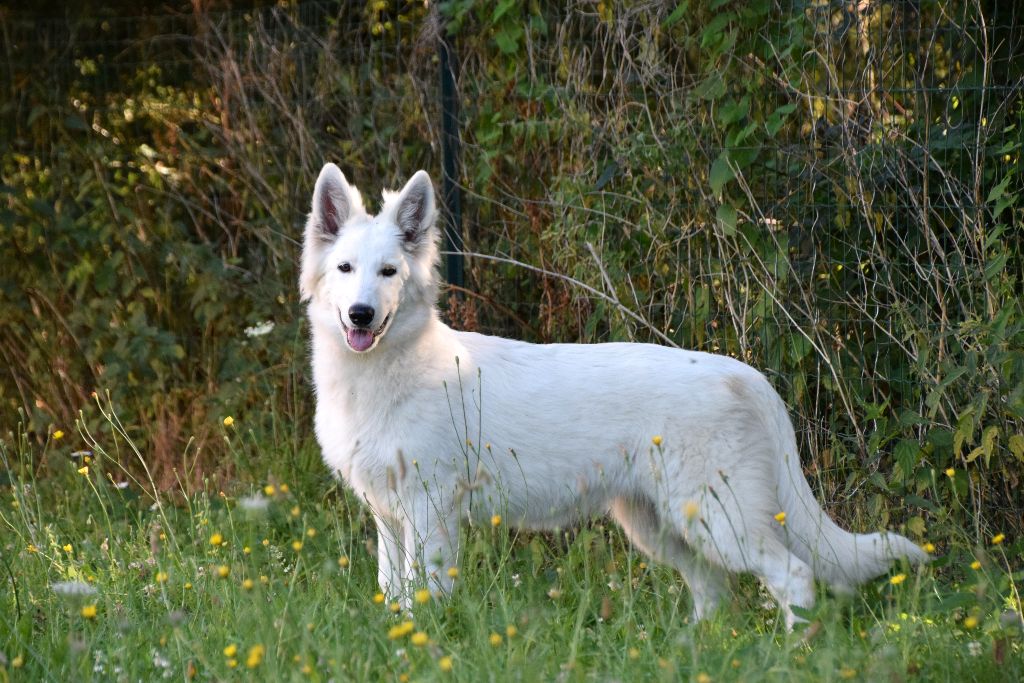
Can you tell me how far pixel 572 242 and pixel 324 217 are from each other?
4.19 feet

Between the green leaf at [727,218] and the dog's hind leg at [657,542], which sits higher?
the green leaf at [727,218]

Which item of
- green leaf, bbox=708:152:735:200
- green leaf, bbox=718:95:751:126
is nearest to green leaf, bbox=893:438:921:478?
green leaf, bbox=708:152:735:200

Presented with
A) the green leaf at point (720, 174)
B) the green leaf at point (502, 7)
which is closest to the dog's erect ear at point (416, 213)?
the green leaf at point (720, 174)

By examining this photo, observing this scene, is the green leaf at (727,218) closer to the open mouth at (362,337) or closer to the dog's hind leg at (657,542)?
the dog's hind leg at (657,542)

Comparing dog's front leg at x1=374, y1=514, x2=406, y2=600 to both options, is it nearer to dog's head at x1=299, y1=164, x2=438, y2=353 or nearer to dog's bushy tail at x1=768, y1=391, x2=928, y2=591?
dog's head at x1=299, y1=164, x2=438, y2=353

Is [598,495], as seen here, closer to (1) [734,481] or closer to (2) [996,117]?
(1) [734,481]

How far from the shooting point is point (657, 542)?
164 inches

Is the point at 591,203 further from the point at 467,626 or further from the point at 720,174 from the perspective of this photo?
the point at 467,626

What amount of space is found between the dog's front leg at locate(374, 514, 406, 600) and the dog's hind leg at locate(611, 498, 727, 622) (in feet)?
2.55

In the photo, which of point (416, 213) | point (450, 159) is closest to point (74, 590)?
point (416, 213)

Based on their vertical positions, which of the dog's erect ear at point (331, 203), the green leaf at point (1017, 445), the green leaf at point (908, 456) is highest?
the dog's erect ear at point (331, 203)

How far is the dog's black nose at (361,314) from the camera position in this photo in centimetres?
389

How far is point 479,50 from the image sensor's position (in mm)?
5566

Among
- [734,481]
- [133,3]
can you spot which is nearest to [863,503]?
[734,481]
